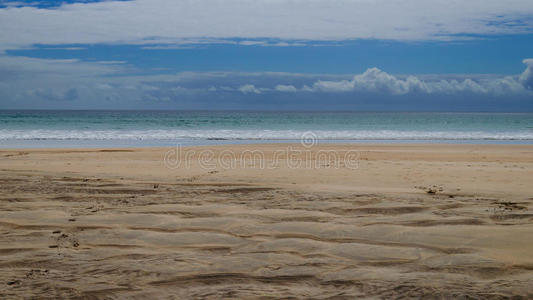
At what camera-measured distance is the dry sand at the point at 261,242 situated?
3059 mm

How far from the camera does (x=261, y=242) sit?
3939 millimetres

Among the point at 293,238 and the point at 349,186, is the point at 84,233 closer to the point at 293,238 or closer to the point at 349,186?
the point at 293,238

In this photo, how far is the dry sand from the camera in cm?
306
